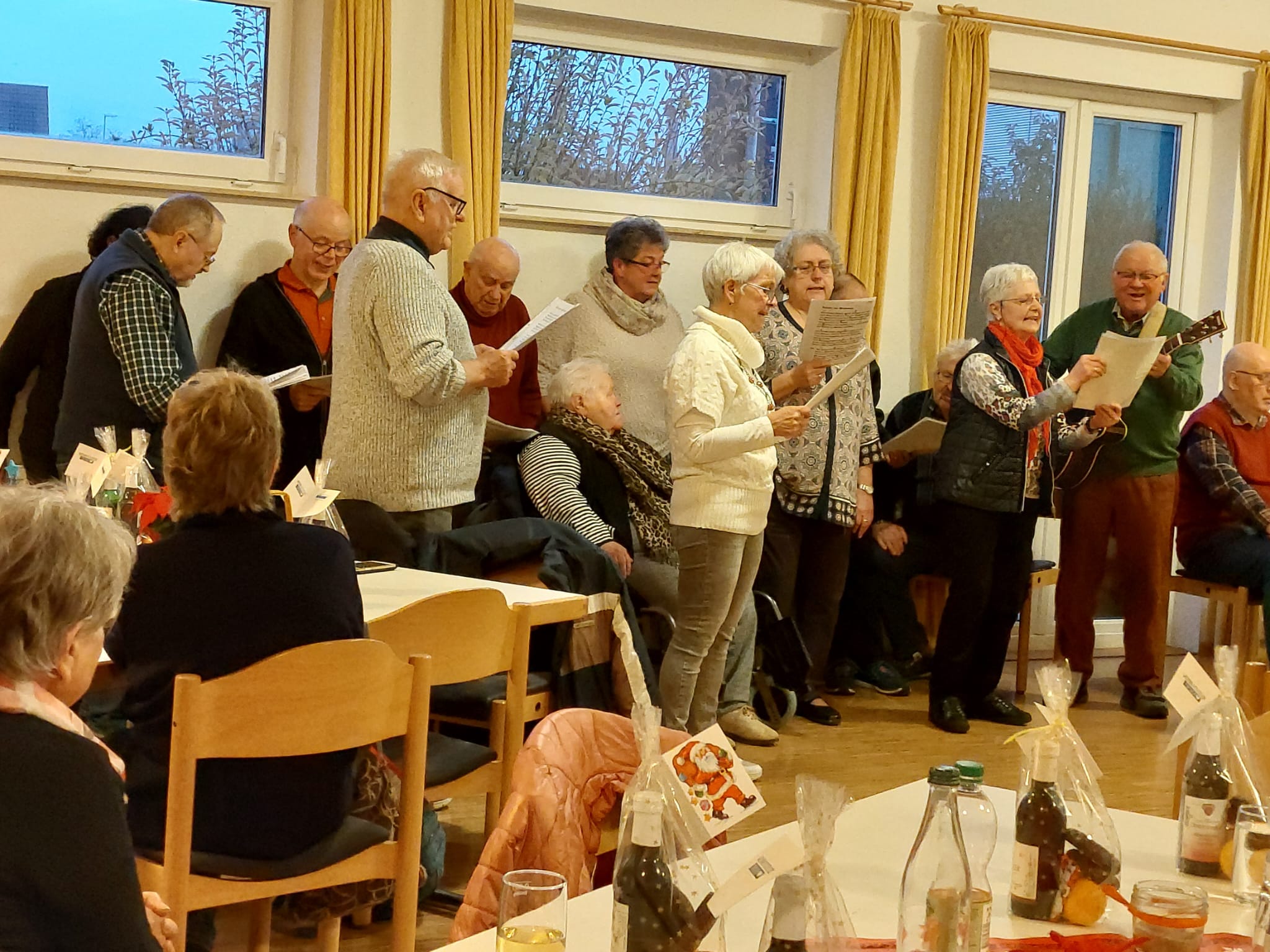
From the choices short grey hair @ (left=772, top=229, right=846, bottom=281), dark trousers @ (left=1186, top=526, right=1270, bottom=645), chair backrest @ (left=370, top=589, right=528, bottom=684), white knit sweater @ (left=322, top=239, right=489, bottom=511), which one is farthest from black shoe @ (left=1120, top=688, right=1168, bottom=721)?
chair backrest @ (left=370, top=589, right=528, bottom=684)

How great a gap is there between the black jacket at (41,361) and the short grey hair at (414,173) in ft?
4.23

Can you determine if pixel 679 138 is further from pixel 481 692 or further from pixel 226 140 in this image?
pixel 481 692

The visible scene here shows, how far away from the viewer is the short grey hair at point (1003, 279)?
4.84m

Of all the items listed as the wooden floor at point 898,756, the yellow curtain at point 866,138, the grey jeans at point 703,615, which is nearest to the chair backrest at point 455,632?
the wooden floor at point 898,756

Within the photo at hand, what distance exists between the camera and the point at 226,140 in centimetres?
498

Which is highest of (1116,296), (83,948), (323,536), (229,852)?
(1116,296)

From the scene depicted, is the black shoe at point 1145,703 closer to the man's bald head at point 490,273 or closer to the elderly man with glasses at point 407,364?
the man's bald head at point 490,273

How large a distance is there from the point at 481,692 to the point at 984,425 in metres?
2.24

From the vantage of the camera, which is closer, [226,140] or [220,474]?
[220,474]

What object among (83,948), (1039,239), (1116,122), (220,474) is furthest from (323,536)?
(1116,122)

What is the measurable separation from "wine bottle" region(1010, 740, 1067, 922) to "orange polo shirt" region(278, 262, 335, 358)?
3.39 metres

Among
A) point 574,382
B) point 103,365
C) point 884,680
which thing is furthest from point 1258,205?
point 103,365

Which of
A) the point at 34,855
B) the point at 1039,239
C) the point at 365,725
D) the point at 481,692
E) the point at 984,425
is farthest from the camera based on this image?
the point at 1039,239

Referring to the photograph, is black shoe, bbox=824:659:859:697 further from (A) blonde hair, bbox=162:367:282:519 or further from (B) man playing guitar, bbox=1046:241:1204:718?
(A) blonde hair, bbox=162:367:282:519
